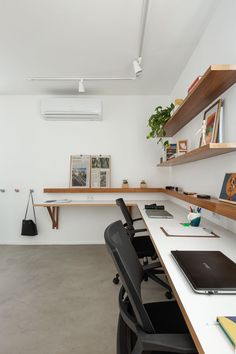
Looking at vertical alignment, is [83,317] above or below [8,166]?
below

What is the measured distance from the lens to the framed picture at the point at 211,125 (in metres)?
1.67

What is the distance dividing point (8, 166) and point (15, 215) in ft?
2.91

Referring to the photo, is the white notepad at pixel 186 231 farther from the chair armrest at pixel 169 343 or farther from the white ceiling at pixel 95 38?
the white ceiling at pixel 95 38

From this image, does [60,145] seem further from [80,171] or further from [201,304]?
[201,304]

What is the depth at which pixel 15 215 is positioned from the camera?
375 cm

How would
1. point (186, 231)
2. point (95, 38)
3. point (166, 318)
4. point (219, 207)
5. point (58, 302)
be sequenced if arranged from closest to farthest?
1. point (166, 318)
2. point (219, 207)
3. point (186, 231)
4. point (58, 302)
5. point (95, 38)

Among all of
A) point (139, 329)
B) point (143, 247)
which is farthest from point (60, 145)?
point (139, 329)

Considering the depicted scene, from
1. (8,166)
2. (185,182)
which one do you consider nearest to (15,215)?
(8,166)

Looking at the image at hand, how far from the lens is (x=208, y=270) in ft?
3.15

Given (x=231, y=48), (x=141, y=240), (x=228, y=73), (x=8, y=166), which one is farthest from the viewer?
(x=8, y=166)

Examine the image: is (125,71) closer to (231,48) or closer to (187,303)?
(231,48)

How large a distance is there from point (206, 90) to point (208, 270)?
1.40m

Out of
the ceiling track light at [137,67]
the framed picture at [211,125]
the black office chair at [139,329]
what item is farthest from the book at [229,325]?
the ceiling track light at [137,67]

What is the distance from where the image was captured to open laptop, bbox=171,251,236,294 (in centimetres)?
81
